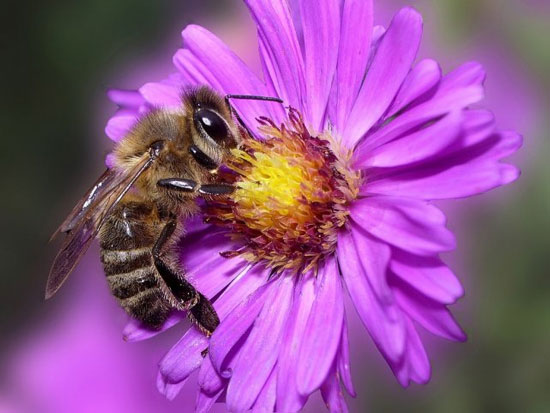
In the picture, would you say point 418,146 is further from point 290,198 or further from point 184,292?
point 184,292

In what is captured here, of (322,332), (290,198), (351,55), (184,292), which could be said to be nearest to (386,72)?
(351,55)

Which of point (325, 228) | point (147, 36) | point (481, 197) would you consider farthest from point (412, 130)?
point (147, 36)

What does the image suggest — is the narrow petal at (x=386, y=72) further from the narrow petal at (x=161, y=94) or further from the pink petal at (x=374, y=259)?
the narrow petal at (x=161, y=94)

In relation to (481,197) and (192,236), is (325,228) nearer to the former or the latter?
(192,236)

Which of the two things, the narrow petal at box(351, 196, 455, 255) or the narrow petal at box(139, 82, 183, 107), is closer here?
the narrow petal at box(351, 196, 455, 255)

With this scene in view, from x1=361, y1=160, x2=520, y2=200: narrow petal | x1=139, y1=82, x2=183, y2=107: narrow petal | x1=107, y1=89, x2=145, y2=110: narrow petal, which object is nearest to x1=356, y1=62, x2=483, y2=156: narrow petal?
x1=361, y1=160, x2=520, y2=200: narrow petal

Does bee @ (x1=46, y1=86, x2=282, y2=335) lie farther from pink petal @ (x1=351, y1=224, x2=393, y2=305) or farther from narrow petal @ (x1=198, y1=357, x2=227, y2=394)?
pink petal @ (x1=351, y1=224, x2=393, y2=305)
